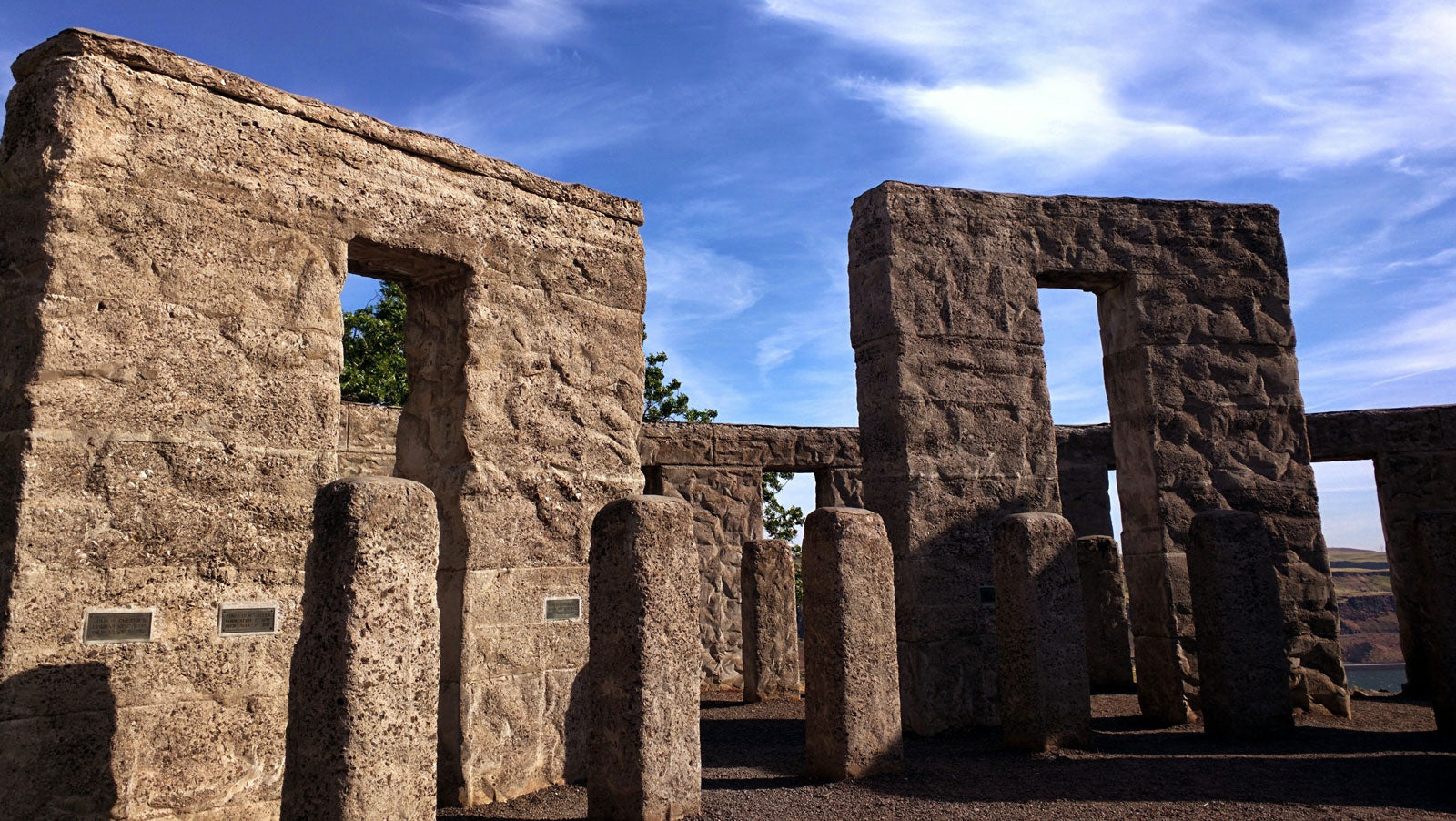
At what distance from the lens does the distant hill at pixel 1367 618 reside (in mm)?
35312

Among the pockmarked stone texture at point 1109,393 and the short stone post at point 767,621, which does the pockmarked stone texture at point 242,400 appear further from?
the short stone post at point 767,621

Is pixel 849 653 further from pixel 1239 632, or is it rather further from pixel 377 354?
pixel 377 354

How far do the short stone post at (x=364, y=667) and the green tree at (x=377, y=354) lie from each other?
12664mm

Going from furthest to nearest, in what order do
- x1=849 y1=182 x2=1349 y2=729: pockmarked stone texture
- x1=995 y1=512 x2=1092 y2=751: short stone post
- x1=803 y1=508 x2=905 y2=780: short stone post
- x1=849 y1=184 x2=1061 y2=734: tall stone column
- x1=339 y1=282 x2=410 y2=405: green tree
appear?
x1=339 y1=282 x2=410 y2=405: green tree < x1=849 y1=182 x2=1349 y2=729: pockmarked stone texture < x1=849 y1=184 x2=1061 y2=734: tall stone column < x1=995 y1=512 x2=1092 y2=751: short stone post < x1=803 y1=508 x2=905 y2=780: short stone post

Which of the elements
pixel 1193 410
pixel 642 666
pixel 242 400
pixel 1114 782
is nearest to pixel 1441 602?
pixel 1193 410

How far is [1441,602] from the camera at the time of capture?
611 cm

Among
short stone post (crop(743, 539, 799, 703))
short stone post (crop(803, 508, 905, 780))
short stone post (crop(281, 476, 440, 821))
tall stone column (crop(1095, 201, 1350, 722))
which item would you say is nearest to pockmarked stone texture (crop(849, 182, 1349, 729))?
tall stone column (crop(1095, 201, 1350, 722))

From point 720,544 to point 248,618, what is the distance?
7096mm

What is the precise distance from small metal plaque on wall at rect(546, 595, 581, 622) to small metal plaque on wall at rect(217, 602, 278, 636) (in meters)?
1.42

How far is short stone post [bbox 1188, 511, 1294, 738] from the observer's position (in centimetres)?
606

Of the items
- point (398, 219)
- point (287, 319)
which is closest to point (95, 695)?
point (287, 319)

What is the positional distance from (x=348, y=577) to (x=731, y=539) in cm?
782

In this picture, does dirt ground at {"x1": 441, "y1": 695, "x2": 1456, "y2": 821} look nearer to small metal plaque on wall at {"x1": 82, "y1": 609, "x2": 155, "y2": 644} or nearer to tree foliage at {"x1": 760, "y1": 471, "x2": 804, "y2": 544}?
small metal plaque on wall at {"x1": 82, "y1": 609, "x2": 155, "y2": 644}

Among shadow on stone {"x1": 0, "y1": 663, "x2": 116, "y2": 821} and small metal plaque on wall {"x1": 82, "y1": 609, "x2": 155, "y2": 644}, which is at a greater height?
small metal plaque on wall {"x1": 82, "y1": 609, "x2": 155, "y2": 644}
